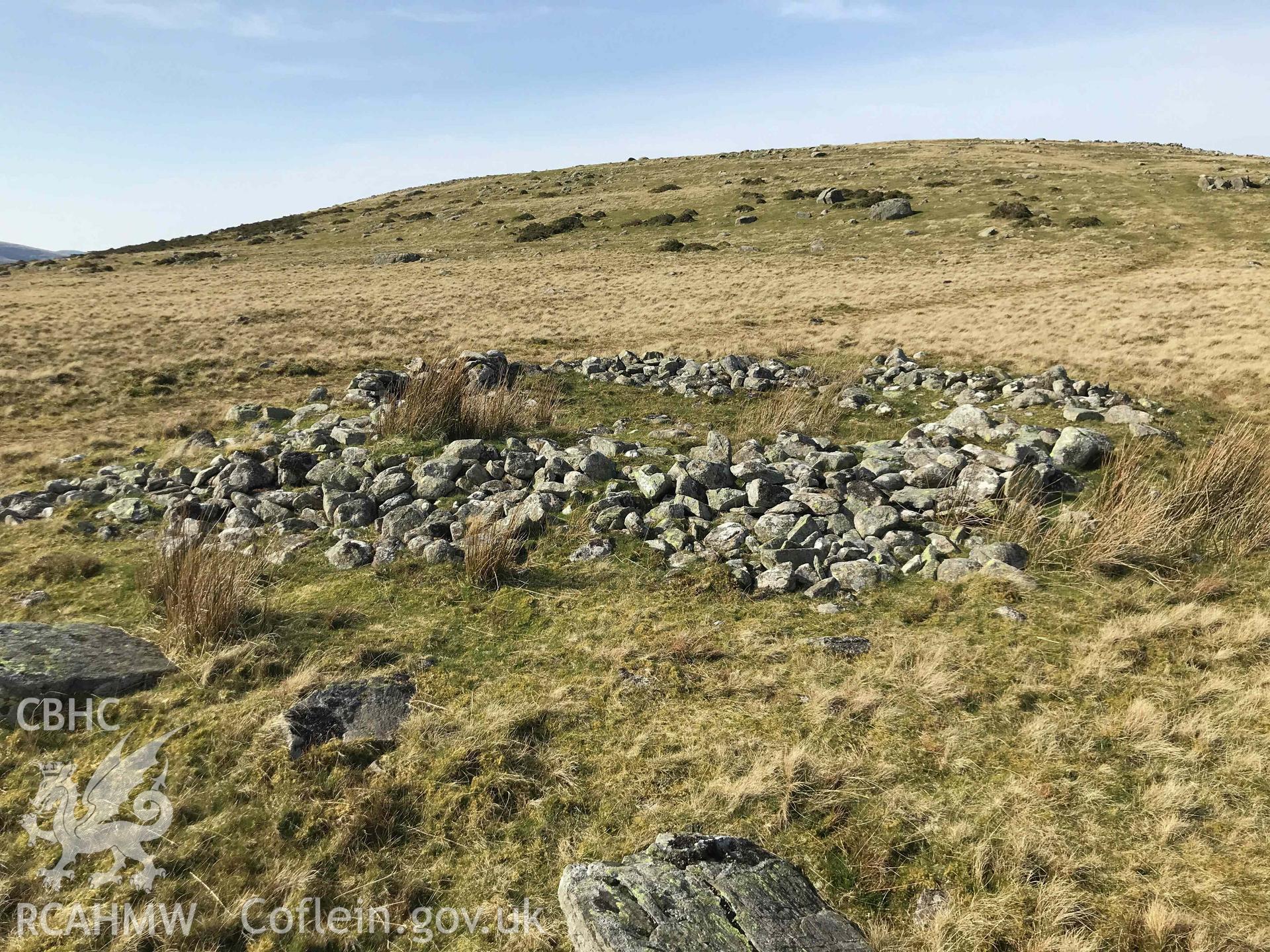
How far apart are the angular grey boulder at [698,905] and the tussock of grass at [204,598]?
170 inches

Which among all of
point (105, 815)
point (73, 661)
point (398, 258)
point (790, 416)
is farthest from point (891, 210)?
point (105, 815)

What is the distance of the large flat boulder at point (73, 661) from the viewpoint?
5152 mm

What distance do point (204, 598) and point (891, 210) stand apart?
5644cm

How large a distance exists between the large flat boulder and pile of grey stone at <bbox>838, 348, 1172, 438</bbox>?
39.2 feet

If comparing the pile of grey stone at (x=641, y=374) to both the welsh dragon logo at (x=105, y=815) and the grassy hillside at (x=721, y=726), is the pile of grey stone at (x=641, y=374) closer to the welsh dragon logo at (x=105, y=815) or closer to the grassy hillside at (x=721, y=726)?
the grassy hillside at (x=721, y=726)

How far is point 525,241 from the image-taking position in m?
58.8

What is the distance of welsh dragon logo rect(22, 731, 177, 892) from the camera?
3.93 metres

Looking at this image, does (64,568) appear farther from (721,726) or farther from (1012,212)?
(1012,212)

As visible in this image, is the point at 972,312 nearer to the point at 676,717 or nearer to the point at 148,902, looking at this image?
the point at 676,717

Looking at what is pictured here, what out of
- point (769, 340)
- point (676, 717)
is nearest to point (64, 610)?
point (676, 717)

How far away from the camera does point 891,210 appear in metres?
52.0

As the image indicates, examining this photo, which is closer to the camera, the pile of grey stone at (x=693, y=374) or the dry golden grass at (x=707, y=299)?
the pile of grey stone at (x=693, y=374)

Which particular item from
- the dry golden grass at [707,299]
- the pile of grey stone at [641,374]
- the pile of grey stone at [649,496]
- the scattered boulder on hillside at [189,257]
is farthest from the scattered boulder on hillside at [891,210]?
the scattered boulder on hillside at [189,257]

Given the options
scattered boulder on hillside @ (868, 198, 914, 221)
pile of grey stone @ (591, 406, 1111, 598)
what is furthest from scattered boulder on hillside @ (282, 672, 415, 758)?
scattered boulder on hillside @ (868, 198, 914, 221)
